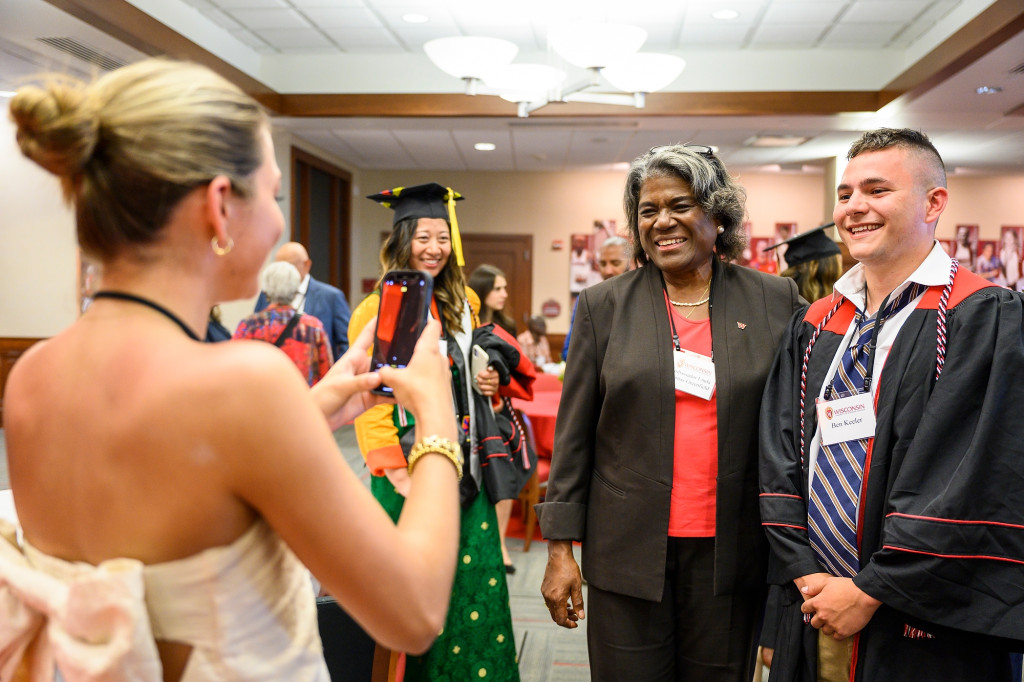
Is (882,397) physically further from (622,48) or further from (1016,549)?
(622,48)

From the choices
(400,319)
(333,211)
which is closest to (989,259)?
(333,211)

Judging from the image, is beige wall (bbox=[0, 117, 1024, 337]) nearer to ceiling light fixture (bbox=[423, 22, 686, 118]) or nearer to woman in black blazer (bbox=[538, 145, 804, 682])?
ceiling light fixture (bbox=[423, 22, 686, 118])

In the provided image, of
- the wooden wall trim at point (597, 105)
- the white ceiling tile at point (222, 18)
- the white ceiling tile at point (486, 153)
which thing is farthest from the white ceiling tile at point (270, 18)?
the white ceiling tile at point (486, 153)

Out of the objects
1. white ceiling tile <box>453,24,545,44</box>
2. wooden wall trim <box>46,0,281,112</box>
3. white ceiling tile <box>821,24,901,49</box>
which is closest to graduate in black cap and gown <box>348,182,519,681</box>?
wooden wall trim <box>46,0,281,112</box>

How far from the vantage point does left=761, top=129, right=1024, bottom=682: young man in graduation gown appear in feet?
4.37

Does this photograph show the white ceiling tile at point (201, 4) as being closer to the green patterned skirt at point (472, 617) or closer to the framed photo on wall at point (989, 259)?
the green patterned skirt at point (472, 617)

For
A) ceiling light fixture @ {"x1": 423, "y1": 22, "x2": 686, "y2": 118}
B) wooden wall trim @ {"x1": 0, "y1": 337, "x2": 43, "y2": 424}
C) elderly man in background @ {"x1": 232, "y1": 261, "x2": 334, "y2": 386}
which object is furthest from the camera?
wooden wall trim @ {"x1": 0, "y1": 337, "x2": 43, "y2": 424}

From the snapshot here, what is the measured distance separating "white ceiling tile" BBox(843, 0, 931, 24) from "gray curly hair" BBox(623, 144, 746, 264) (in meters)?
4.84

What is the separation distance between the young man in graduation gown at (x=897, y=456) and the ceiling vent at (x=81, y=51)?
17.1 ft

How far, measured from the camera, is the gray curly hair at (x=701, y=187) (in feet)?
5.91

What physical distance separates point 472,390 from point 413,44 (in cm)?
542

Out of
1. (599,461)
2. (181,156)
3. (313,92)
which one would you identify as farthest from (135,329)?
(313,92)

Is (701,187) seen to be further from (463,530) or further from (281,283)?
(281,283)

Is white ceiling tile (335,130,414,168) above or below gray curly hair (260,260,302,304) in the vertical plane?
above
